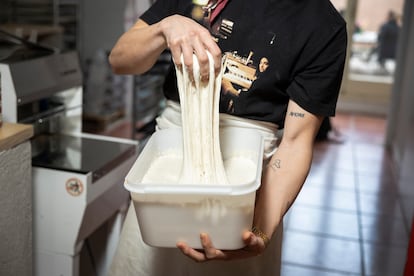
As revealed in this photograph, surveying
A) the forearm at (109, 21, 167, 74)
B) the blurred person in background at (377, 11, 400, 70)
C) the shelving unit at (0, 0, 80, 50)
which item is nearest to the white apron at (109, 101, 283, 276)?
the forearm at (109, 21, 167, 74)

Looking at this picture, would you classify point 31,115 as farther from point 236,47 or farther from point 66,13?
point 66,13

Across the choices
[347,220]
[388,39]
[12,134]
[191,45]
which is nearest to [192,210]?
[191,45]

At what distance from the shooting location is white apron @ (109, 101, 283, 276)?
3.80 feet

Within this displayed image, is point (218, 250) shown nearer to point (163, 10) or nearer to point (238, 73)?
point (238, 73)

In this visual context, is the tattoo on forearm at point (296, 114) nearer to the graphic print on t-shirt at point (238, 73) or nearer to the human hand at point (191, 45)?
the graphic print on t-shirt at point (238, 73)

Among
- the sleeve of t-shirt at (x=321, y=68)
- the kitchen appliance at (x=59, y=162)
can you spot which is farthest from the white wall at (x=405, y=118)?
the sleeve of t-shirt at (x=321, y=68)

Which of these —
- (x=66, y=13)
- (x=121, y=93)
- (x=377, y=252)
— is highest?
(x=66, y=13)

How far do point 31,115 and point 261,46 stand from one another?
998mm

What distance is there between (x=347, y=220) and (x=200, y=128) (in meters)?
2.21

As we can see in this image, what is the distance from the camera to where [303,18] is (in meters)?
1.08

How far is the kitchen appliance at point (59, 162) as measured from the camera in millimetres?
1629

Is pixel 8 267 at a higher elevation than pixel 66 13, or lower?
lower

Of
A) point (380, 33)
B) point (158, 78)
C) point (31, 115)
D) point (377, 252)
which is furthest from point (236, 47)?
point (380, 33)

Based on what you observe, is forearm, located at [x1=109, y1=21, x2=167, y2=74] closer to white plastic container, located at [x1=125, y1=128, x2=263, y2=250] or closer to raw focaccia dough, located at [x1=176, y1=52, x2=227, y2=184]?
raw focaccia dough, located at [x1=176, y1=52, x2=227, y2=184]
